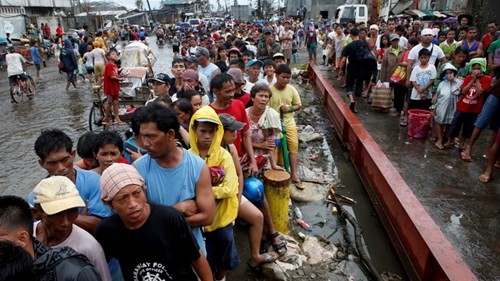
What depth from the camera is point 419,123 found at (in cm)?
655

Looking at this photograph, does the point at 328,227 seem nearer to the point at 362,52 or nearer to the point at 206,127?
the point at 206,127

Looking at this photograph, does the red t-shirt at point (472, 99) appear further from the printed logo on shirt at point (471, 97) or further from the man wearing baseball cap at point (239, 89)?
the man wearing baseball cap at point (239, 89)

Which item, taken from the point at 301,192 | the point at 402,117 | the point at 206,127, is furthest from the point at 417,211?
the point at 402,117

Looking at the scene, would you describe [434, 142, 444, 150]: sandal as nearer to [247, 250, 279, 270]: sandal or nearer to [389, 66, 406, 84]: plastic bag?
[389, 66, 406, 84]: plastic bag

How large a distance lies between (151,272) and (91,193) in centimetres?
84

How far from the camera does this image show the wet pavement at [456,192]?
3834 mm

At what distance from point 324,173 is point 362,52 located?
13.2ft

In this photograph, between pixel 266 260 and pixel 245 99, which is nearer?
pixel 266 260

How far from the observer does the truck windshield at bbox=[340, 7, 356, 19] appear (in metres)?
22.5

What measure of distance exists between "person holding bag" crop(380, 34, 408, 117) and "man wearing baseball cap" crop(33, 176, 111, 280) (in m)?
7.20

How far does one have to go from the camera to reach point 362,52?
8.58m

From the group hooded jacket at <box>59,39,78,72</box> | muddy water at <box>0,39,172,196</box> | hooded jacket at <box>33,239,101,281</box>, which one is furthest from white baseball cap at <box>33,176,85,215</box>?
hooded jacket at <box>59,39,78,72</box>

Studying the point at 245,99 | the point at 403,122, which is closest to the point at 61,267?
the point at 245,99

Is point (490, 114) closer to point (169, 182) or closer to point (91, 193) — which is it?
point (169, 182)
